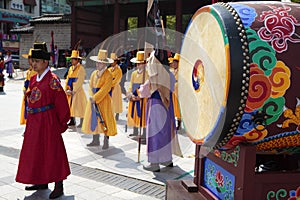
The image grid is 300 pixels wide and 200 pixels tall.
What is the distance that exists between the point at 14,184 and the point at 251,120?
9.84 feet

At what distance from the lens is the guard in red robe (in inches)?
138

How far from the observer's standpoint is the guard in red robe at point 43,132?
3510 millimetres

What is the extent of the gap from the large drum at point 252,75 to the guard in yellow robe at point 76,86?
4.82 m

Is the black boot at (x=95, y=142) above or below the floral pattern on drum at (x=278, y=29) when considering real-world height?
below

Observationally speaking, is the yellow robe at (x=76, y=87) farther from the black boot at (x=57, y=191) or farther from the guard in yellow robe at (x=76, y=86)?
the black boot at (x=57, y=191)

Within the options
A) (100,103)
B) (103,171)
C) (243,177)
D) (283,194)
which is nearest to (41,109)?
(103,171)

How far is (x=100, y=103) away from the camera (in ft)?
17.9

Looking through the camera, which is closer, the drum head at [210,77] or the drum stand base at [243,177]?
the drum head at [210,77]

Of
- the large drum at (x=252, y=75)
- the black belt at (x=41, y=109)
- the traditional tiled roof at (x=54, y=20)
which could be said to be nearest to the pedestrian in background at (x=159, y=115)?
the black belt at (x=41, y=109)

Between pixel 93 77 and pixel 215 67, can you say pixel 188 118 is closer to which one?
pixel 215 67

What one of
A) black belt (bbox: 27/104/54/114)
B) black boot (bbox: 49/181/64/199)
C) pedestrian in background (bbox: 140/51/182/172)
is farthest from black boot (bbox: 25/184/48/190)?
pedestrian in background (bbox: 140/51/182/172)

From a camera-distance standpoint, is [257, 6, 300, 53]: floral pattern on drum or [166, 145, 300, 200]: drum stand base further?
[166, 145, 300, 200]: drum stand base

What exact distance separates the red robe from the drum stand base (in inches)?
54.1

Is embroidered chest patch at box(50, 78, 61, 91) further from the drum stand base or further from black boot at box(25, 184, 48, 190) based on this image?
the drum stand base
